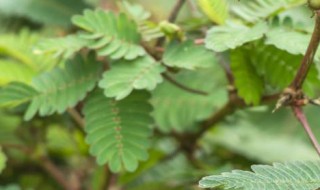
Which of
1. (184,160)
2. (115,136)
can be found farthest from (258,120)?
(115,136)

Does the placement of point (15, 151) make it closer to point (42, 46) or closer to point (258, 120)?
point (42, 46)

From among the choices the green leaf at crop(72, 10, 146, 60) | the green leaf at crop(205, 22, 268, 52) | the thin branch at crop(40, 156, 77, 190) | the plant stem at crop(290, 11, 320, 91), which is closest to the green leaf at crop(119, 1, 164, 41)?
the green leaf at crop(72, 10, 146, 60)

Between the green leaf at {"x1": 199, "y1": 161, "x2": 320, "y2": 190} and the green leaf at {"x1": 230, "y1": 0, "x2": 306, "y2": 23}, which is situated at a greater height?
the green leaf at {"x1": 230, "y1": 0, "x2": 306, "y2": 23}

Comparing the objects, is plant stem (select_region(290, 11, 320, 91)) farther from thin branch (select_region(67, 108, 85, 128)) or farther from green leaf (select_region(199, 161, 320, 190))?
thin branch (select_region(67, 108, 85, 128))

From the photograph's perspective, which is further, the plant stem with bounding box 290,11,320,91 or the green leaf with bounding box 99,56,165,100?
the green leaf with bounding box 99,56,165,100

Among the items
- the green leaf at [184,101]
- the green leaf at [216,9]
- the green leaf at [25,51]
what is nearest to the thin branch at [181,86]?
the green leaf at [184,101]
